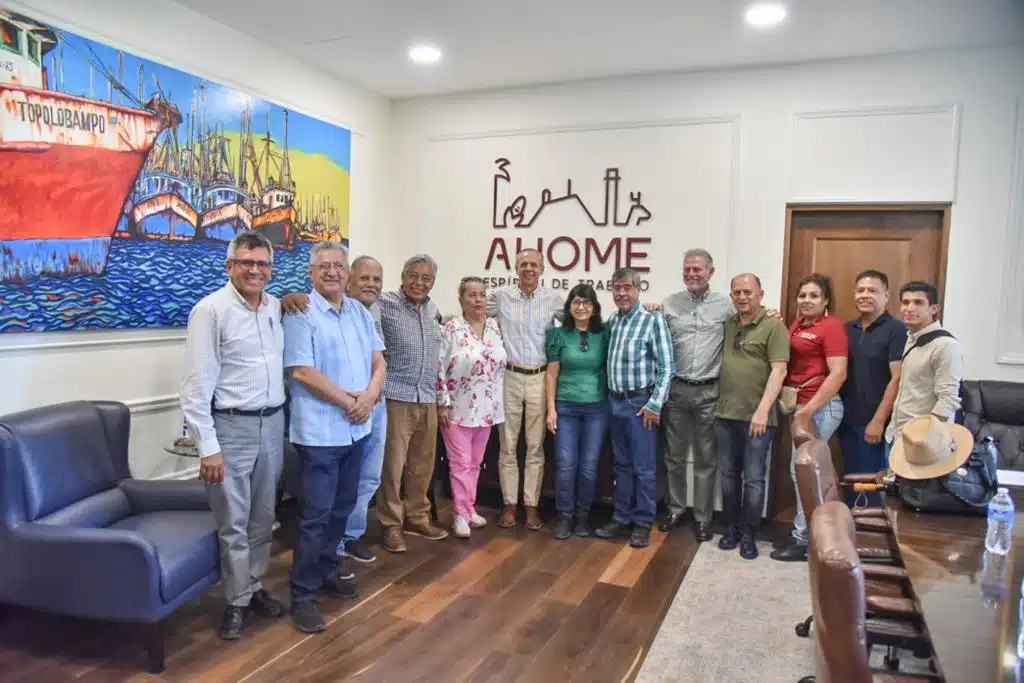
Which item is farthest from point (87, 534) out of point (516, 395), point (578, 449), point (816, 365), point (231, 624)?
point (816, 365)

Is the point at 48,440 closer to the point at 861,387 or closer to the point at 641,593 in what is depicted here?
the point at 641,593

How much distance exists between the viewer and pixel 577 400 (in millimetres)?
3846

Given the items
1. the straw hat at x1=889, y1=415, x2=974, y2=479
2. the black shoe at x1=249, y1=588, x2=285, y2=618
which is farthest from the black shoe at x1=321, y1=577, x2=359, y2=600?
the straw hat at x1=889, y1=415, x2=974, y2=479

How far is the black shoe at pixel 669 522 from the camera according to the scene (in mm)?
4035

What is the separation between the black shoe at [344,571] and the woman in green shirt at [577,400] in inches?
45.9

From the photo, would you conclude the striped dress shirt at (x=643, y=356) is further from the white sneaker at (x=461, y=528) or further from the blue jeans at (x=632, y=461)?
the white sneaker at (x=461, y=528)

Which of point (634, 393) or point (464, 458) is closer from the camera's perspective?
point (634, 393)

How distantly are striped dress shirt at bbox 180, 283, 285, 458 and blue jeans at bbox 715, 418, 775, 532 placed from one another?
2.36 m

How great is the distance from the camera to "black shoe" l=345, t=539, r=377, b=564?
11.5 feet

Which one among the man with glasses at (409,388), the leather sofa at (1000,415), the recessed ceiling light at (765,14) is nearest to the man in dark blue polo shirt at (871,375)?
the leather sofa at (1000,415)

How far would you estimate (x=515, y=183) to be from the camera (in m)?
4.88

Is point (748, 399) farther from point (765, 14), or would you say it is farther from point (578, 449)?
point (765, 14)

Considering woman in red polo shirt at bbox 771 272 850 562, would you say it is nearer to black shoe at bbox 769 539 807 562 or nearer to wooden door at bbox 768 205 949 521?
black shoe at bbox 769 539 807 562

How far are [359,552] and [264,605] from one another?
0.71 m
